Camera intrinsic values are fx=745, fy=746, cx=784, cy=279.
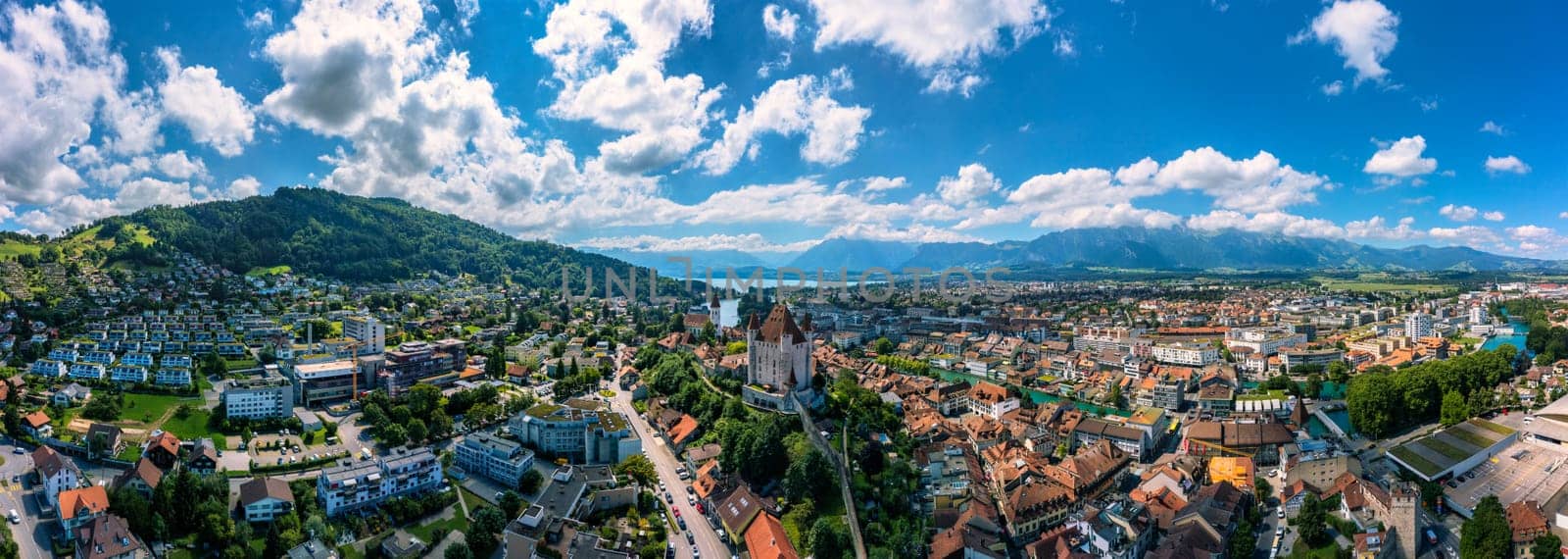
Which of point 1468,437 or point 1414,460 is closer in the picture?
point 1414,460

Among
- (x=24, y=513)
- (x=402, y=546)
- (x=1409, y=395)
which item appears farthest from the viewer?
(x=1409, y=395)

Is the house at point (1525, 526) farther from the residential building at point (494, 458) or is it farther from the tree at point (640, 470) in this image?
the residential building at point (494, 458)

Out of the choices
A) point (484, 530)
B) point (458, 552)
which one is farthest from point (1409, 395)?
point (458, 552)

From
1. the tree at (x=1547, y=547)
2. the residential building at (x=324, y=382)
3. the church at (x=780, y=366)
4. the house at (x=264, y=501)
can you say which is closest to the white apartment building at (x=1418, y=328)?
the tree at (x=1547, y=547)

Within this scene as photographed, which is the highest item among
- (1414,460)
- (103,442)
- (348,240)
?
(348,240)

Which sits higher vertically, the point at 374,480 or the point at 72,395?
the point at 72,395

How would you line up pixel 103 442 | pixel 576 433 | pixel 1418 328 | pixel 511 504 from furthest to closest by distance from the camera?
pixel 1418 328, pixel 576 433, pixel 103 442, pixel 511 504

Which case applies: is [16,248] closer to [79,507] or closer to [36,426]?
[36,426]

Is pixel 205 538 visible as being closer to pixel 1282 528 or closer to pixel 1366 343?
pixel 1282 528
